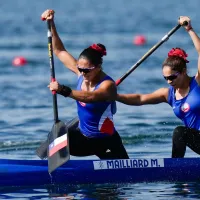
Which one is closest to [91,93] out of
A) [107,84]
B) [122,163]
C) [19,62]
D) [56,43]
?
[107,84]

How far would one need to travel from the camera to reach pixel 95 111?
1167cm

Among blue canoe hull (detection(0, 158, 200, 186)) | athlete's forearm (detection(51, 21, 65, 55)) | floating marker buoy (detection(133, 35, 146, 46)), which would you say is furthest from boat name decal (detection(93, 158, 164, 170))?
floating marker buoy (detection(133, 35, 146, 46))

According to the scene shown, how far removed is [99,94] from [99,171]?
3.14 ft

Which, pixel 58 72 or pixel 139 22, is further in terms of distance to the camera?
pixel 139 22

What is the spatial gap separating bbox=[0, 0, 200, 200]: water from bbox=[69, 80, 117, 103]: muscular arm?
3.63 ft

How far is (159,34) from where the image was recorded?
36.5 meters

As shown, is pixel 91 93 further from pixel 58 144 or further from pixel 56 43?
pixel 56 43

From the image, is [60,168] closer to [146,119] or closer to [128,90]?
[146,119]

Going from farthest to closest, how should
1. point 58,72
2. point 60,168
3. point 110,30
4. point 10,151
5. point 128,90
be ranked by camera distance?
point 110,30 → point 58,72 → point 128,90 → point 10,151 → point 60,168

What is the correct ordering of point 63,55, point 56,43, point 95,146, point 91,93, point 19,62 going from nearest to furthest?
1. point 91,93
2. point 95,146
3. point 63,55
4. point 56,43
5. point 19,62

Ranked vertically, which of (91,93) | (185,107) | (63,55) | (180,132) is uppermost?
(63,55)

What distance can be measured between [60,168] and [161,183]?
1.28m

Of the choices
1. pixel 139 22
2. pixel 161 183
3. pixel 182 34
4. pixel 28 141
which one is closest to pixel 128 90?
pixel 28 141

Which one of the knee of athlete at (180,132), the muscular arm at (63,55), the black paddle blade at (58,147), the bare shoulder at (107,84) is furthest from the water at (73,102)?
the muscular arm at (63,55)
